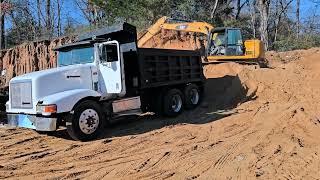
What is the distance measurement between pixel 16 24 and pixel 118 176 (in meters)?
38.5

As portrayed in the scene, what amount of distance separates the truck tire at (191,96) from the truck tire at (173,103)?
431 millimetres

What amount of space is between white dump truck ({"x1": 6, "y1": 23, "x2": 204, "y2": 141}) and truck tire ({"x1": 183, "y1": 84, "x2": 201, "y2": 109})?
0.11ft

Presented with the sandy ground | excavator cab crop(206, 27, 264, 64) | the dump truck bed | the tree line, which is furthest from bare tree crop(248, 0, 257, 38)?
the dump truck bed

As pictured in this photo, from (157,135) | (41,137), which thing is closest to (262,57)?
(157,135)

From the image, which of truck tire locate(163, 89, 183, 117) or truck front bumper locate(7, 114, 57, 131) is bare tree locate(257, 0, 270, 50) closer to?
truck tire locate(163, 89, 183, 117)

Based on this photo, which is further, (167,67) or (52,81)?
(167,67)

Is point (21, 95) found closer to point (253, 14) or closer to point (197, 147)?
point (197, 147)

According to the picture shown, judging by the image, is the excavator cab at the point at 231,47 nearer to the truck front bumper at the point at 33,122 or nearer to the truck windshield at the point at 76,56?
the truck windshield at the point at 76,56

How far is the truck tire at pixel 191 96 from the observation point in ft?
50.2

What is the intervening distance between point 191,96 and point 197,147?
5976 millimetres

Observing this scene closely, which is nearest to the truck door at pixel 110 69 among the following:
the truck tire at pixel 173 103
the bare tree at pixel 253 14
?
the truck tire at pixel 173 103

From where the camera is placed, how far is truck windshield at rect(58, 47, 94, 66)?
12117 millimetres

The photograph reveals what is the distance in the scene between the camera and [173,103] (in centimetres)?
1455

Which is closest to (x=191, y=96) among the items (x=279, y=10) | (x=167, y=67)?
(x=167, y=67)
